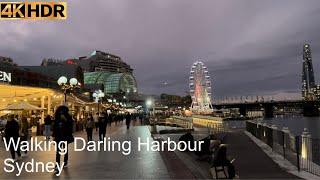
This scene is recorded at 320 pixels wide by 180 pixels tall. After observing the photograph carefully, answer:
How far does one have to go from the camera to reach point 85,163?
14.9 m

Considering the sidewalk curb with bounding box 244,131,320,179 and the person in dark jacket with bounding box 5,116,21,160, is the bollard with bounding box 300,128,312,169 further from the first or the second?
the person in dark jacket with bounding box 5,116,21,160

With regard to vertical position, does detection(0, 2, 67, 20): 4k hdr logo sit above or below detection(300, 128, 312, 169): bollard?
above

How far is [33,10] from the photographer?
48.0 feet

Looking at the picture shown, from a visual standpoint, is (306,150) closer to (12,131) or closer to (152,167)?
(152,167)

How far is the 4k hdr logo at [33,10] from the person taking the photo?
14344 mm

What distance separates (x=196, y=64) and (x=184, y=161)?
270 ft

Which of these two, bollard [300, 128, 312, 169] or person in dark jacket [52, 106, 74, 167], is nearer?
person in dark jacket [52, 106, 74, 167]

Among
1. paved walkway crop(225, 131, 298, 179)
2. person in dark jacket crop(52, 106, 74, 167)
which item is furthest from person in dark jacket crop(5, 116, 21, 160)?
paved walkway crop(225, 131, 298, 179)

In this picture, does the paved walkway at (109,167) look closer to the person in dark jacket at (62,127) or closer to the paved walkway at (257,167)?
the person in dark jacket at (62,127)

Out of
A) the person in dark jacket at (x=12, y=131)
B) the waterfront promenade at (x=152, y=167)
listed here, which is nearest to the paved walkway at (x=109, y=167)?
the waterfront promenade at (x=152, y=167)

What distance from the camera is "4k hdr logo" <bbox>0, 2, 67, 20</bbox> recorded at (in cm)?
1434

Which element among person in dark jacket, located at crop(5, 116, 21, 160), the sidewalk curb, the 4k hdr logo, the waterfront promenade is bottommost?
the sidewalk curb

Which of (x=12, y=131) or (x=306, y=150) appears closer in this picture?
(x=12, y=131)

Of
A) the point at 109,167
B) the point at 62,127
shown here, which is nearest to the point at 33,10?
the point at 62,127
